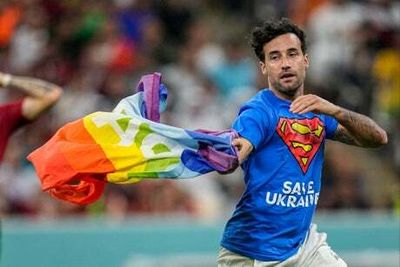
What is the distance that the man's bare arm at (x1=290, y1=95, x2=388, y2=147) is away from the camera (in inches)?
295

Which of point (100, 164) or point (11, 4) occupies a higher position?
point (11, 4)

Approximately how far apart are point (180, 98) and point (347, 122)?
24.6 ft

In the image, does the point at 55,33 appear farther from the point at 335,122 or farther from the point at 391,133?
the point at 335,122

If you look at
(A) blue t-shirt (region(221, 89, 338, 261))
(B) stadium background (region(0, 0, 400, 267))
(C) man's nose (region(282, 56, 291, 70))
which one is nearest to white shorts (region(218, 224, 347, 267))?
(A) blue t-shirt (region(221, 89, 338, 261))

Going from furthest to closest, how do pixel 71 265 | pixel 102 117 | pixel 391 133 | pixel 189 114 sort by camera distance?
1. pixel 391 133
2. pixel 189 114
3. pixel 71 265
4. pixel 102 117

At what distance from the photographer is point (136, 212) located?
46.4 ft

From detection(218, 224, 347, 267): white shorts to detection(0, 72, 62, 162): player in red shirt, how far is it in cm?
274

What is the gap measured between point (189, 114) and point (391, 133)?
265 cm

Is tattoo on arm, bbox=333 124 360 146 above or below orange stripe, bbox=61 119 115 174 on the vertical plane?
above

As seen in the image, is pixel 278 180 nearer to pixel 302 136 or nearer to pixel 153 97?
pixel 302 136

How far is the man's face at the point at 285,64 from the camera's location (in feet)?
25.4

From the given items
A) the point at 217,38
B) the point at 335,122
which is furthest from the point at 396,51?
the point at 335,122

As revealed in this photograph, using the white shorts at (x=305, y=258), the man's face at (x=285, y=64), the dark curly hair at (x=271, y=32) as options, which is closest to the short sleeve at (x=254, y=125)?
the man's face at (x=285, y=64)

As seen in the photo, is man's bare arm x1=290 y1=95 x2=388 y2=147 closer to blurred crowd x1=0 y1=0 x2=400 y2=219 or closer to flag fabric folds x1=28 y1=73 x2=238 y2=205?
flag fabric folds x1=28 y1=73 x2=238 y2=205
